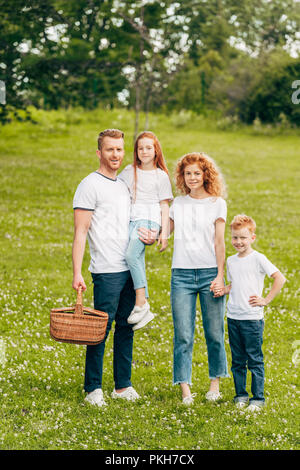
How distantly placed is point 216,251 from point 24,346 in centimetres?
340

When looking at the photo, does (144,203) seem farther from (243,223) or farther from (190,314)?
(190,314)

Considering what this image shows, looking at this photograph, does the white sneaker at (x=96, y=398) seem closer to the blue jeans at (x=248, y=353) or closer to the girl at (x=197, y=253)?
the girl at (x=197, y=253)

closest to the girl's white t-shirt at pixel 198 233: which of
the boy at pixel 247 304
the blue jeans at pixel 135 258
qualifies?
the boy at pixel 247 304

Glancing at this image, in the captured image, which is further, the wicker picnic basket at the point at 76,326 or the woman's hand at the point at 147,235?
the woman's hand at the point at 147,235

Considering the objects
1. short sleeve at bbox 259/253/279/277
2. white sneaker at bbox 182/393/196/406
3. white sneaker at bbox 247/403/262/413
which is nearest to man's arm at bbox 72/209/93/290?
white sneaker at bbox 182/393/196/406

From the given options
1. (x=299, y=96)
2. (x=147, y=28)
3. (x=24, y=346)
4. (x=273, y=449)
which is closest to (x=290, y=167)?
(x=147, y=28)

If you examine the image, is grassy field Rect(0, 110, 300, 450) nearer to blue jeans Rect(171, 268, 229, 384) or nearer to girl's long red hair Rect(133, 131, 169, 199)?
blue jeans Rect(171, 268, 229, 384)

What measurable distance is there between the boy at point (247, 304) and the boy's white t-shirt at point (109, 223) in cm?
114

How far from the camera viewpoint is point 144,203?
21.7 ft

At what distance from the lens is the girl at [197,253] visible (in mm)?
6574

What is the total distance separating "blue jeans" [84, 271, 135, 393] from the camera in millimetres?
6551

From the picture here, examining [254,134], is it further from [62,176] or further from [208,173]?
[208,173]

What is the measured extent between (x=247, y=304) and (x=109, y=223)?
5.43 feet

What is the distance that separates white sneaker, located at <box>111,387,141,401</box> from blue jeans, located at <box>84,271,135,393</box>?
0.19ft
